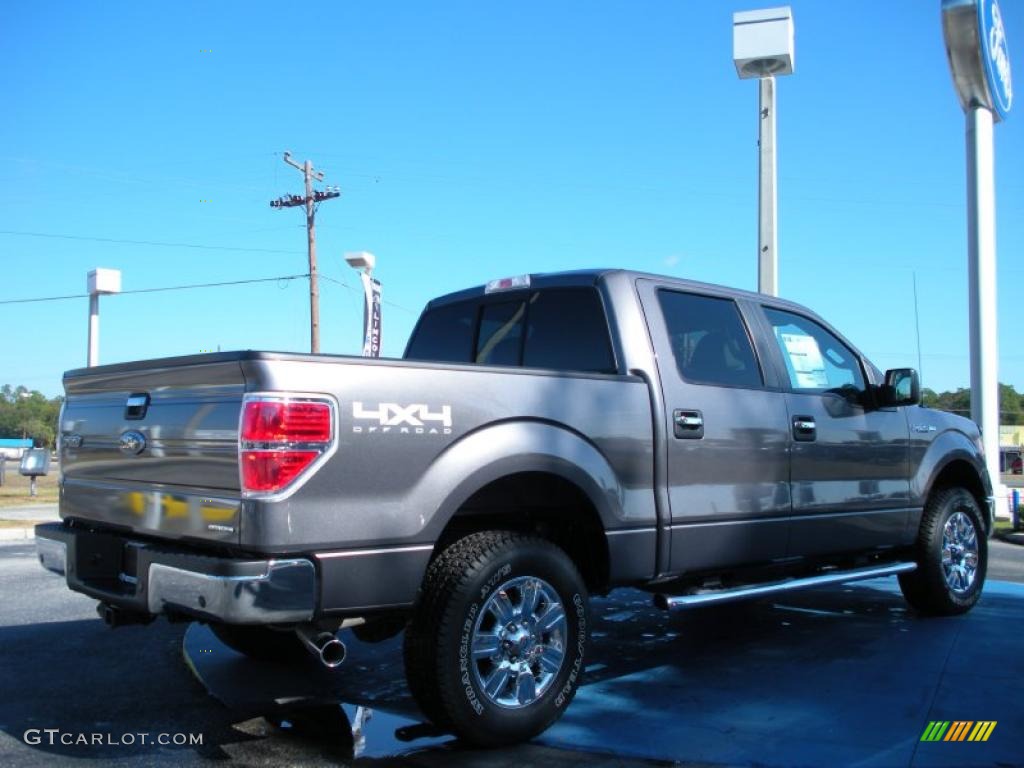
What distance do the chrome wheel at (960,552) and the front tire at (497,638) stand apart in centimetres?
331

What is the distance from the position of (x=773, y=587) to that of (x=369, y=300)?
8.19 metres

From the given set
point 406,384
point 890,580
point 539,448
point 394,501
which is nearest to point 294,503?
point 394,501

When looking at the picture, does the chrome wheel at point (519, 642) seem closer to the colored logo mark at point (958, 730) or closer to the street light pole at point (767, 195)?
the colored logo mark at point (958, 730)

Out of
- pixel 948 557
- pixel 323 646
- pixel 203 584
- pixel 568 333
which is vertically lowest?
pixel 948 557

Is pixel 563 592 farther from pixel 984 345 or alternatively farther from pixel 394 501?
pixel 984 345

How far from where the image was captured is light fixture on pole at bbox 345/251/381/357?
1171 cm

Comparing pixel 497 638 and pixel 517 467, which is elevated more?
pixel 517 467

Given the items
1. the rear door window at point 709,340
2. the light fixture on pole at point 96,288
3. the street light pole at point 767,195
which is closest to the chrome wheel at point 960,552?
the rear door window at point 709,340

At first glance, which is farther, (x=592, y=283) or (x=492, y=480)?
(x=592, y=283)

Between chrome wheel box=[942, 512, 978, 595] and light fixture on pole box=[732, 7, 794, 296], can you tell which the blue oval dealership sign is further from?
chrome wheel box=[942, 512, 978, 595]

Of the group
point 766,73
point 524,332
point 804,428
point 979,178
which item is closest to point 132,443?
point 524,332

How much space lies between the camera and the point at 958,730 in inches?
145

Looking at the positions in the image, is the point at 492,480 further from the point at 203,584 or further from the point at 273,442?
the point at 203,584
